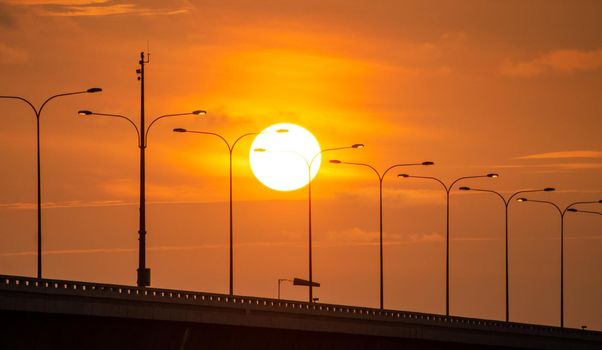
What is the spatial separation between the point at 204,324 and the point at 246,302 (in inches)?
178

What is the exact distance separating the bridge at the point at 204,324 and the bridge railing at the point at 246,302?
0.23 feet

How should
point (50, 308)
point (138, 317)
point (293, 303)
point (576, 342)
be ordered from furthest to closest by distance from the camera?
point (576, 342) < point (293, 303) < point (138, 317) < point (50, 308)

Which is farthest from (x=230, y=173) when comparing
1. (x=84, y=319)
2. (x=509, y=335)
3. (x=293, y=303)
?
(x=509, y=335)

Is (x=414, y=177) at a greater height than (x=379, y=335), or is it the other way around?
(x=414, y=177)

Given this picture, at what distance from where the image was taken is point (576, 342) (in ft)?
490

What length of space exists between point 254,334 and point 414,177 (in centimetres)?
2830

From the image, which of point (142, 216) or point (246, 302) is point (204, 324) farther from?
point (142, 216)

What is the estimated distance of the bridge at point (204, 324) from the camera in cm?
9588

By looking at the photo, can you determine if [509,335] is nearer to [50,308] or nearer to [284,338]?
[284,338]

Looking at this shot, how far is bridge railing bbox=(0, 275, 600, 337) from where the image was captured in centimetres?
9591

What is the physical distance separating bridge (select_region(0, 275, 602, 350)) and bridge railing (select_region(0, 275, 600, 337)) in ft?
0.23

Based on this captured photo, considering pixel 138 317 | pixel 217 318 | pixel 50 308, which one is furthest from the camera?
pixel 217 318

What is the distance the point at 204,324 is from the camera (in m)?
110

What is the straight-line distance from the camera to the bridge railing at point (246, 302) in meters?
95.9
